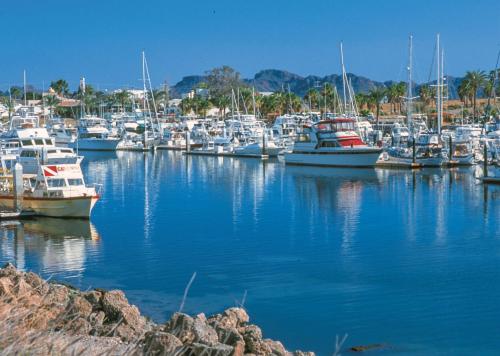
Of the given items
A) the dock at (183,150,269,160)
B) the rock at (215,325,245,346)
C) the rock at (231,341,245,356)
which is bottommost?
the rock at (215,325,245,346)

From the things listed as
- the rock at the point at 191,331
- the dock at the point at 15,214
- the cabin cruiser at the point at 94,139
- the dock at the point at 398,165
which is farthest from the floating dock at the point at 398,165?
the rock at the point at 191,331

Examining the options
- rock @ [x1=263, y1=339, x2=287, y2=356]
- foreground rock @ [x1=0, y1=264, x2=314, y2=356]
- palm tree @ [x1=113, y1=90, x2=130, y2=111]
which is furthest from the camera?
palm tree @ [x1=113, y1=90, x2=130, y2=111]

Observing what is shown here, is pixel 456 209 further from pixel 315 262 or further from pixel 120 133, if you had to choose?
pixel 120 133

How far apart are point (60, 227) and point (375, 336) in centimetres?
1911

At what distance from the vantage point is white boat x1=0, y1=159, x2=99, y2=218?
35.2 m

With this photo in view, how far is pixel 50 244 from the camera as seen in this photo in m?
30.3

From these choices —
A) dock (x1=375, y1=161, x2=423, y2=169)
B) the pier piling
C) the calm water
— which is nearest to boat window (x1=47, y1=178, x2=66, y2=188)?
the pier piling

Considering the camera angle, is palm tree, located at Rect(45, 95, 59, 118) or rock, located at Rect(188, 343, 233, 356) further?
palm tree, located at Rect(45, 95, 59, 118)

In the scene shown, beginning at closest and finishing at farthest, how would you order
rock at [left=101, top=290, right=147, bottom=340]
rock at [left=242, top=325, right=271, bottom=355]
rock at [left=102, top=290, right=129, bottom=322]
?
rock at [left=242, top=325, right=271, bottom=355] < rock at [left=101, top=290, right=147, bottom=340] < rock at [left=102, top=290, right=129, bottom=322]

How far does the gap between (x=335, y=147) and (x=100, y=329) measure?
57.0 metres

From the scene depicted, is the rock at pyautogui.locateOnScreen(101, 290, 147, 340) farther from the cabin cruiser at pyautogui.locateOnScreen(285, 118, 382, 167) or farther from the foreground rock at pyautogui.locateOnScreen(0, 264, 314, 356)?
the cabin cruiser at pyautogui.locateOnScreen(285, 118, 382, 167)

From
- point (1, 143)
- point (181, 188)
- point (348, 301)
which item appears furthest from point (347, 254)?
point (1, 143)

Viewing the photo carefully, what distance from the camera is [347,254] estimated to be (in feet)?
94.3

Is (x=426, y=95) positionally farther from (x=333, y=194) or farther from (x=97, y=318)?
(x=97, y=318)
